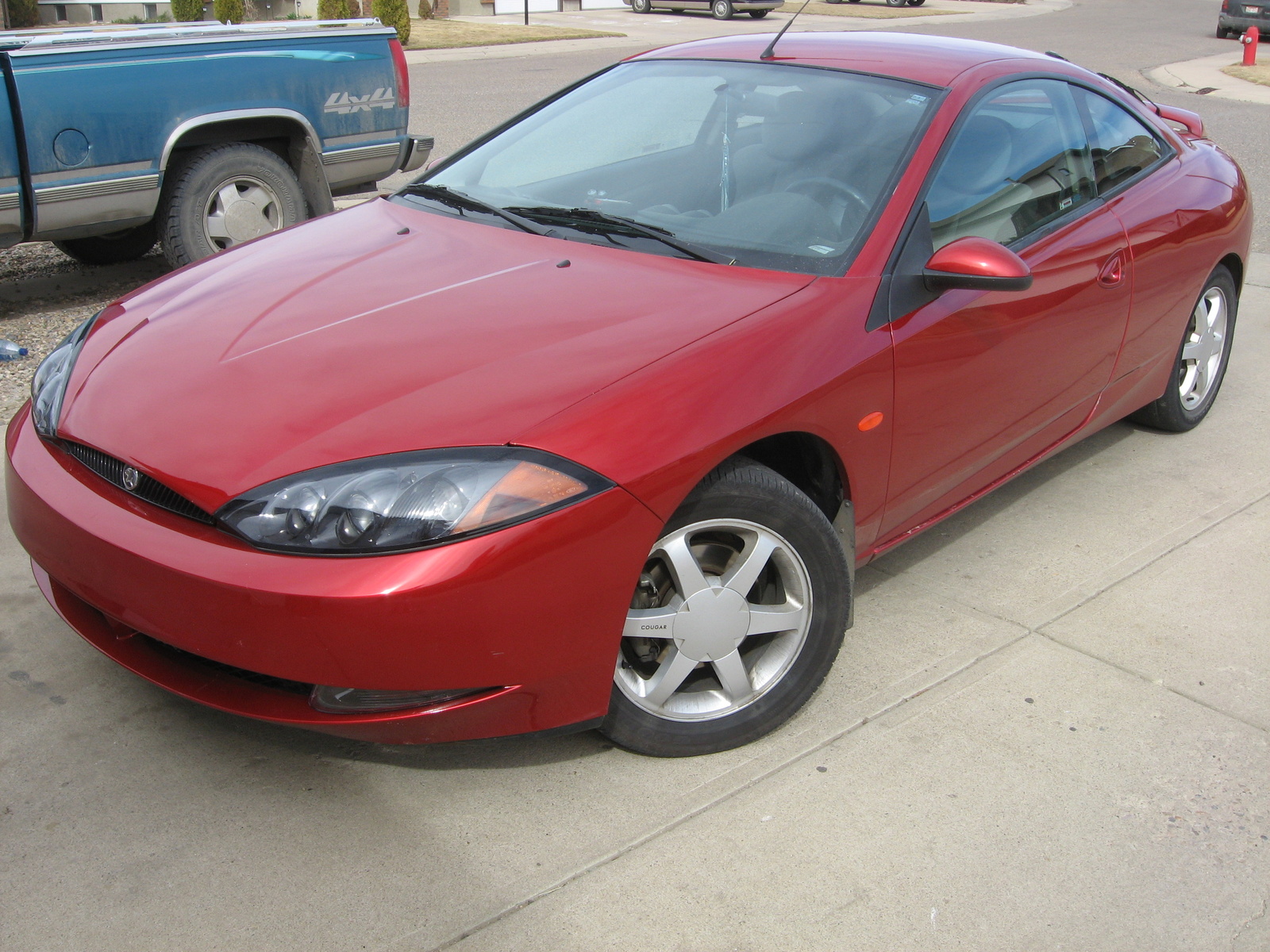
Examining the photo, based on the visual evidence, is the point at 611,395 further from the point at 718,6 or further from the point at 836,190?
the point at 718,6

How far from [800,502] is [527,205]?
131 centimetres

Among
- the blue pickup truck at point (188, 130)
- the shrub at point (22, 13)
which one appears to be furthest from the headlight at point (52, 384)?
the shrub at point (22, 13)

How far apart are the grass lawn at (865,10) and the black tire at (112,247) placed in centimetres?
2635

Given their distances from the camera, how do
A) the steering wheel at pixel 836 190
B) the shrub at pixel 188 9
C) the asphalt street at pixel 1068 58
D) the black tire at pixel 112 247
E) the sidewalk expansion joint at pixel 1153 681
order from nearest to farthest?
the sidewalk expansion joint at pixel 1153 681
the steering wheel at pixel 836 190
the black tire at pixel 112 247
the asphalt street at pixel 1068 58
the shrub at pixel 188 9

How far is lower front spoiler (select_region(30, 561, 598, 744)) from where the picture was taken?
234cm

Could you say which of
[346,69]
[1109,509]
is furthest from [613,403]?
[346,69]

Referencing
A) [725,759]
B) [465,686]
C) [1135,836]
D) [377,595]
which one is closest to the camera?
[377,595]

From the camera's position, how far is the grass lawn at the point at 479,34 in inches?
842

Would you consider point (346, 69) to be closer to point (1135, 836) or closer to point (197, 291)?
point (197, 291)

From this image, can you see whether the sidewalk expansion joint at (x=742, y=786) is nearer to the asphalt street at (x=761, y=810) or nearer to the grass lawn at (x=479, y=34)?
the asphalt street at (x=761, y=810)

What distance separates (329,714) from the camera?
235 centimetres

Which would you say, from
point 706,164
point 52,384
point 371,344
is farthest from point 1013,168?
point 52,384

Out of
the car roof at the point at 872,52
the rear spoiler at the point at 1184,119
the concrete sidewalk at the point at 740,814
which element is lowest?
the concrete sidewalk at the point at 740,814

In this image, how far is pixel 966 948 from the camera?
222cm
